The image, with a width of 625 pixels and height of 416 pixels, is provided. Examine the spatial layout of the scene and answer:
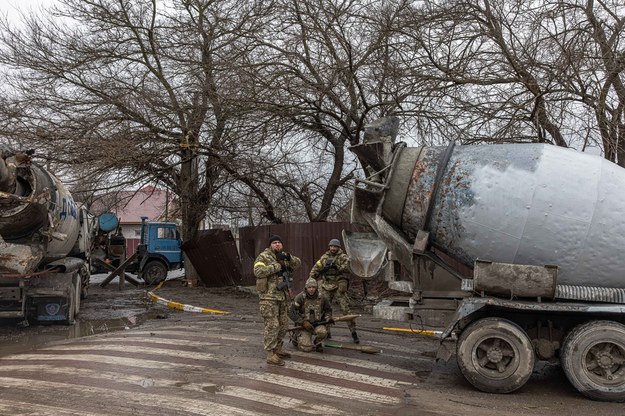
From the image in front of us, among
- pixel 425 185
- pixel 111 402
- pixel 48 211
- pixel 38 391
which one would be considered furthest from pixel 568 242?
pixel 48 211

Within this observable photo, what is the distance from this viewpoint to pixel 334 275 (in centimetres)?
913

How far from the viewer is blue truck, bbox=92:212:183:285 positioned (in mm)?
21281

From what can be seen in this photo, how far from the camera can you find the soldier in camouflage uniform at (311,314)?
27.2ft

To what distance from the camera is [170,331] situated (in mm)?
10008

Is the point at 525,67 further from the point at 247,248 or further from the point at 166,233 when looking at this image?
the point at 166,233

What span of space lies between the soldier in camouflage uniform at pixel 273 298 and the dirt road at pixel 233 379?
313 mm

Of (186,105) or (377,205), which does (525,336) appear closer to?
(377,205)

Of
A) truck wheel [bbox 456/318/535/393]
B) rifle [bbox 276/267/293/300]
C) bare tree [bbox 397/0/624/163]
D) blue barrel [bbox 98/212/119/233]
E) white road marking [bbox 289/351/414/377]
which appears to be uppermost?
bare tree [bbox 397/0/624/163]

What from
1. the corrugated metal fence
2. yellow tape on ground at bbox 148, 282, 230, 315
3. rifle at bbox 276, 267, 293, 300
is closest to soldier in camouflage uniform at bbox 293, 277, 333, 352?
rifle at bbox 276, 267, 293, 300

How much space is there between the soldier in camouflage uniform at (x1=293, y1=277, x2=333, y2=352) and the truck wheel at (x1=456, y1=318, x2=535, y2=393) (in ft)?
8.14

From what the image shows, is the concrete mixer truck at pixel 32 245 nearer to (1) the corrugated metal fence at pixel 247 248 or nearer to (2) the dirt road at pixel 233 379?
(2) the dirt road at pixel 233 379

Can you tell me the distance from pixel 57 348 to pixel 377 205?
211 inches

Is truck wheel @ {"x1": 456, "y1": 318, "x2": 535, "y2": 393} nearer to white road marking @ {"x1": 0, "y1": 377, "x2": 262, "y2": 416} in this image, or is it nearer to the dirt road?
the dirt road

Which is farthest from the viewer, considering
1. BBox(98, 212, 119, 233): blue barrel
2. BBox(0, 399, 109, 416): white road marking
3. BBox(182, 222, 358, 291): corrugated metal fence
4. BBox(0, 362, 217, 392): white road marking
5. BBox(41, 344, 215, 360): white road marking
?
BBox(98, 212, 119, 233): blue barrel
